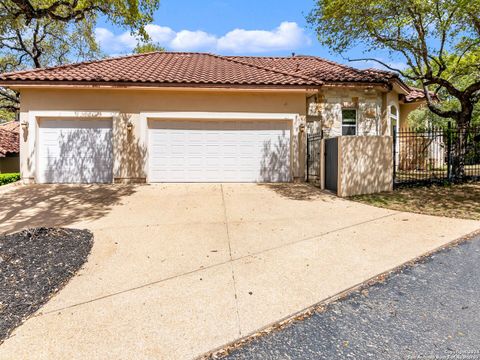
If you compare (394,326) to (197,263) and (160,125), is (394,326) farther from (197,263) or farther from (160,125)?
(160,125)

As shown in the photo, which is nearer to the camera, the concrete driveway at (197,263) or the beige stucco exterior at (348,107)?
the concrete driveway at (197,263)

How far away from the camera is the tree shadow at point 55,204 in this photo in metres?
6.59

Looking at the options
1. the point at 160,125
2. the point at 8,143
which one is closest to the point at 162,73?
the point at 160,125

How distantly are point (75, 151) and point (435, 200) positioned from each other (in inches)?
472

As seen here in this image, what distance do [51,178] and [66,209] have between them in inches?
171

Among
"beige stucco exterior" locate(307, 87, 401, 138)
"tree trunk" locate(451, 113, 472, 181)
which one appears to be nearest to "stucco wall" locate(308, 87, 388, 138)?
"beige stucco exterior" locate(307, 87, 401, 138)

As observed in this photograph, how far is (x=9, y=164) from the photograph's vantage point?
1873 centimetres

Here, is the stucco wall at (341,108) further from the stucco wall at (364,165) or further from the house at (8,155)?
the house at (8,155)

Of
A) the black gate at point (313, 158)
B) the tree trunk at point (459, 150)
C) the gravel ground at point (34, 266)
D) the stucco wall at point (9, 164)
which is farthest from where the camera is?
the stucco wall at point (9, 164)

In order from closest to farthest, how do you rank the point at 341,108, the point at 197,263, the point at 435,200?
the point at 197,263 < the point at 435,200 < the point at 341,108

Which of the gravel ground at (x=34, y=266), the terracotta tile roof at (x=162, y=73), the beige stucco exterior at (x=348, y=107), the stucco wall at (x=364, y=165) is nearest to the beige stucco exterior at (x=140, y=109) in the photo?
the terracotta tile roof at (x=162, y=73)

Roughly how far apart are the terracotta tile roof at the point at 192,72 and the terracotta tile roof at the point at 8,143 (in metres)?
9.74

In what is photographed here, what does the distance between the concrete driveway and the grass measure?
2.21 feet

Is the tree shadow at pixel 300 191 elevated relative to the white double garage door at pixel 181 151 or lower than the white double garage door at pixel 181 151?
lower
